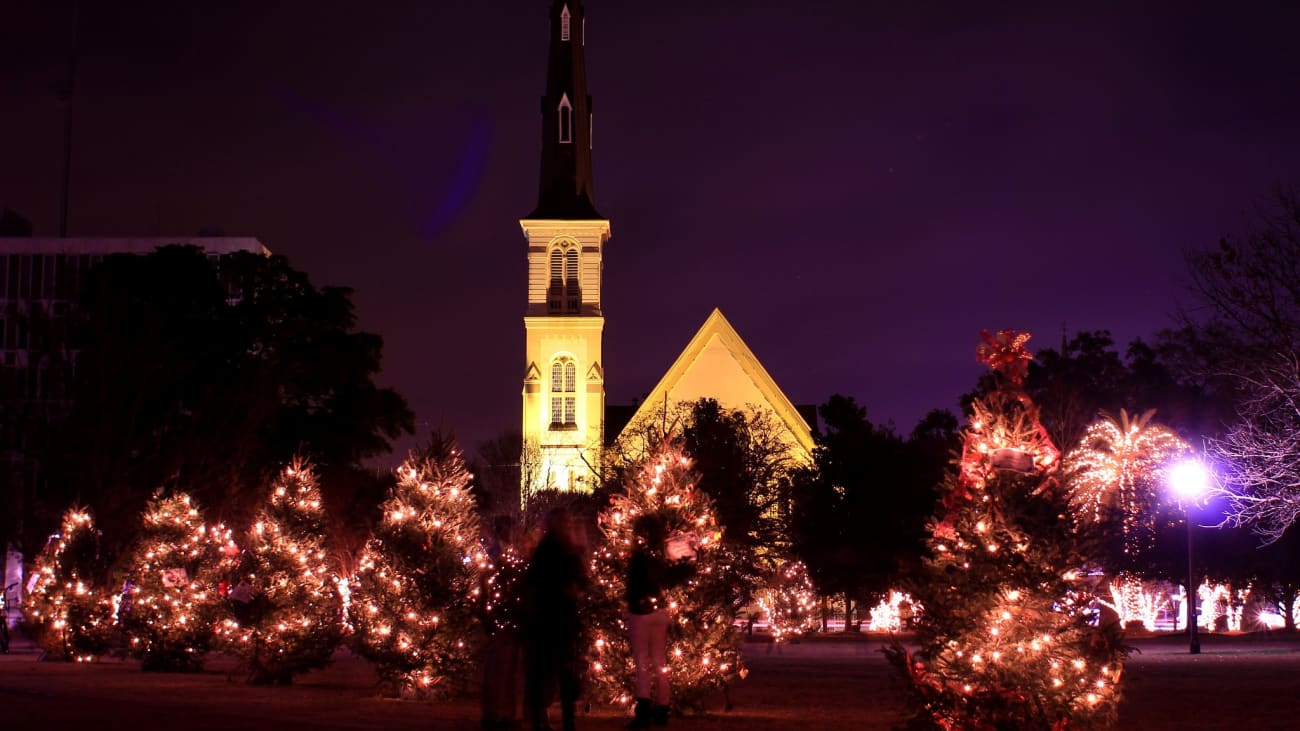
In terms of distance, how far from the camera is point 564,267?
77938mm

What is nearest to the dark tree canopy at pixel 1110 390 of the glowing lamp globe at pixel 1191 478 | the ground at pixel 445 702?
the glowing lamp globe at pixel 1191 478

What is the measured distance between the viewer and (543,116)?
7775 centimetres

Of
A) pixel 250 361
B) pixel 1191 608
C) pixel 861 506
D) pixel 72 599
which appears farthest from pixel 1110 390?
pixel 72 599

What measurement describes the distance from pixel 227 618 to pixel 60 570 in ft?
24.6

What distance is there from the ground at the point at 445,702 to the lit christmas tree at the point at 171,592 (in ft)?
1.94

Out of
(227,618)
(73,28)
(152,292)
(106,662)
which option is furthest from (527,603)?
(73,28)

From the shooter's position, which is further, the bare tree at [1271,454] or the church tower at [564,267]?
the church tower at [564,267]

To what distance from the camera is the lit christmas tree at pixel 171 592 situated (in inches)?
958

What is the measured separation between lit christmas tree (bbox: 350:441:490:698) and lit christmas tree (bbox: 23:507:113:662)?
990 centimetres

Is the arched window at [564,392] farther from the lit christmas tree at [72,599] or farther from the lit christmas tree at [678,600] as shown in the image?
the lit christmas tree at [678,600]

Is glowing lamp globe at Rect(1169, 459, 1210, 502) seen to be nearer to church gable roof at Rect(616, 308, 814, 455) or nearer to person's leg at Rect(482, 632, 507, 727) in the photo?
person's leg at Rect(482, 632, 507, 727)

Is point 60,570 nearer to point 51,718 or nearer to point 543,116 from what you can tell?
point 51,718

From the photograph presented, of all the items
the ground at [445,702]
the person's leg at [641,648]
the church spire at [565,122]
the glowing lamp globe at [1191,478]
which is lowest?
the ground at [445,702]

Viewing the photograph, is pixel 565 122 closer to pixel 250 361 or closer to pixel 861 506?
pixel 250 361
